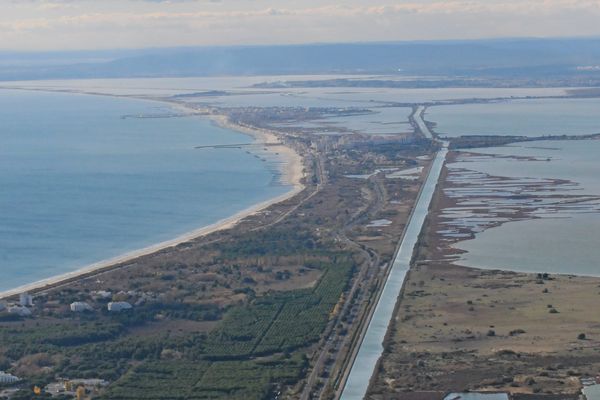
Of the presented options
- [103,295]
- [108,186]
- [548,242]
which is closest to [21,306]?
[103,295]

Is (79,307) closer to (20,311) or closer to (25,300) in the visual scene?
(20,311)

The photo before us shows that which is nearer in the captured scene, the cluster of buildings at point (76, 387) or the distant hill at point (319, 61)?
the cluster of buildings at point (76, 387)

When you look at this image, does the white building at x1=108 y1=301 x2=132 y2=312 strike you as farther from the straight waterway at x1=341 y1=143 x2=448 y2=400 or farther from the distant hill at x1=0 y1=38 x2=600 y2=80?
the distant hill at x1=0 y1=38 x2=600 y2=80

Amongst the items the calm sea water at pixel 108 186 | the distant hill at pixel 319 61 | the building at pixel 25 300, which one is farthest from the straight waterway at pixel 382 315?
the distant hill at pixel 319 61

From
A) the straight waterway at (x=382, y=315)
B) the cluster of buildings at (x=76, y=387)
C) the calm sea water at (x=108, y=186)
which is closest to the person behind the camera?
the cluster of buildings at (x=76, y=387)

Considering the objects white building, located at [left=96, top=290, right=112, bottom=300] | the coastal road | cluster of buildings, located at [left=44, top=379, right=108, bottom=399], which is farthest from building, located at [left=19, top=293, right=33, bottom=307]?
the coastal road

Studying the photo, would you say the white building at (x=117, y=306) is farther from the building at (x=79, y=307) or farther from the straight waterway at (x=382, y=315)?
the straight waterway at (x=382, y=315)
